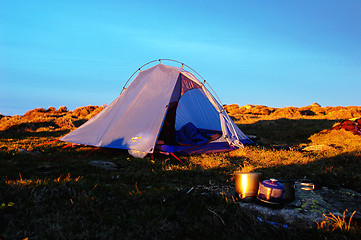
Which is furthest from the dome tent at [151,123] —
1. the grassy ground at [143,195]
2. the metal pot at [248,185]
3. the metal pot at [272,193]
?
the metal pot at [272,193]

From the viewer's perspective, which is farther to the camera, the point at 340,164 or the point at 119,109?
the point at 119,109

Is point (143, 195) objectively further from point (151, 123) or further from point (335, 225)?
point (151, 123)

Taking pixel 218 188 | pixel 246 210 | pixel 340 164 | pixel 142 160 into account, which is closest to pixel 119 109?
pixel 142 160

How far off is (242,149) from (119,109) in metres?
4.11

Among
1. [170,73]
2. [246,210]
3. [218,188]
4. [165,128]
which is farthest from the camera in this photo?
[165,128]

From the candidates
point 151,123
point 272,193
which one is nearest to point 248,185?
point 272,193

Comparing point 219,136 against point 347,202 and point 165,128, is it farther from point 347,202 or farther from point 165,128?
point 347,202

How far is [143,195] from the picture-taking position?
12.2 feet

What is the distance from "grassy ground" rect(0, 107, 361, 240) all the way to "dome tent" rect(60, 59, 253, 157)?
2.07 feet

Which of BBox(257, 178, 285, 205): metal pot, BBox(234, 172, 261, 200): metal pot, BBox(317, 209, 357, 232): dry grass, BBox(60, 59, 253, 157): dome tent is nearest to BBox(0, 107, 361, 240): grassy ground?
BBox(317, 209, 357, 232): dry grass

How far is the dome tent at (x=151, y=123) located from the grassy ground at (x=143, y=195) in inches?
24.9

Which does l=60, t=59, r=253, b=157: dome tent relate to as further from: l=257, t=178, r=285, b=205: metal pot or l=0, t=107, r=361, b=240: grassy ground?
l=257, t=178, r=285, b=205: metal pot

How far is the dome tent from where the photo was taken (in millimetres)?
7176

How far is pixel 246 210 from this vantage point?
10.4 ft
